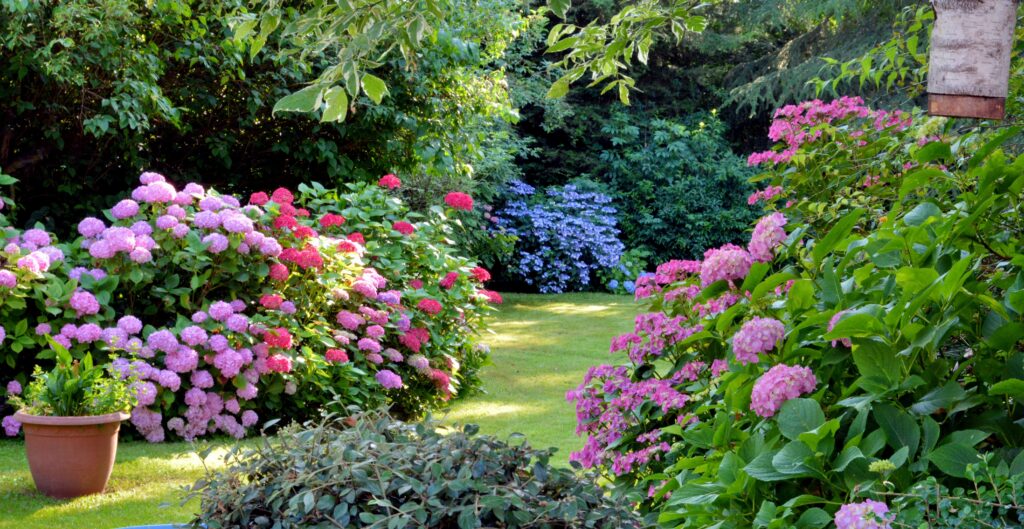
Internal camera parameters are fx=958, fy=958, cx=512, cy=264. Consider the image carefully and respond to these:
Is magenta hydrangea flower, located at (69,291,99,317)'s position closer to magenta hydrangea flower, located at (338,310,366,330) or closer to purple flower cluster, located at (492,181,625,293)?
magenta hydrangea flower, located at (338,310,366,330)

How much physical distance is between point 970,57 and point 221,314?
4259 millimetres

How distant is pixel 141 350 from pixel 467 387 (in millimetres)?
2309

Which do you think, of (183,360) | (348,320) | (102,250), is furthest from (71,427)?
(348,320)

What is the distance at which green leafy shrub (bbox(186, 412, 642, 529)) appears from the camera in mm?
1821

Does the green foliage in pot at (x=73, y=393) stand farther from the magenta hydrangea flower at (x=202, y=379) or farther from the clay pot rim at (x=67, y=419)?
the magenta hydrangea flower at (x=202, y=379)

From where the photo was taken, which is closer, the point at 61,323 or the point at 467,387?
the point at 61,323

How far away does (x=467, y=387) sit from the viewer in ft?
21.5

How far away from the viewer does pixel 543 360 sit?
310 inches

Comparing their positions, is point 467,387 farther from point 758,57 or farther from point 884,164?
point 758,57

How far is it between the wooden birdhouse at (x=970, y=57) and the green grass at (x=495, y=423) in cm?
190

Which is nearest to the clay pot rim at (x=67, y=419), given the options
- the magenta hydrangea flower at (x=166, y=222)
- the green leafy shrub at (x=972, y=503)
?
the magenta hydrangea flower at (x=166, y=222)

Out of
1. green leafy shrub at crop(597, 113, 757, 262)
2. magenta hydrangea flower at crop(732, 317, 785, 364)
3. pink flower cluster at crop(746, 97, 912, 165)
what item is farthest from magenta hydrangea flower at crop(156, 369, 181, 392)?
green leafy shrub at crop(597, 113, 757, 262)

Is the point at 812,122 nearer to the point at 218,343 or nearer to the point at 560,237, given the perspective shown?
the point at 218,343

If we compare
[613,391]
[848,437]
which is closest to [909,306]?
[848,437]
